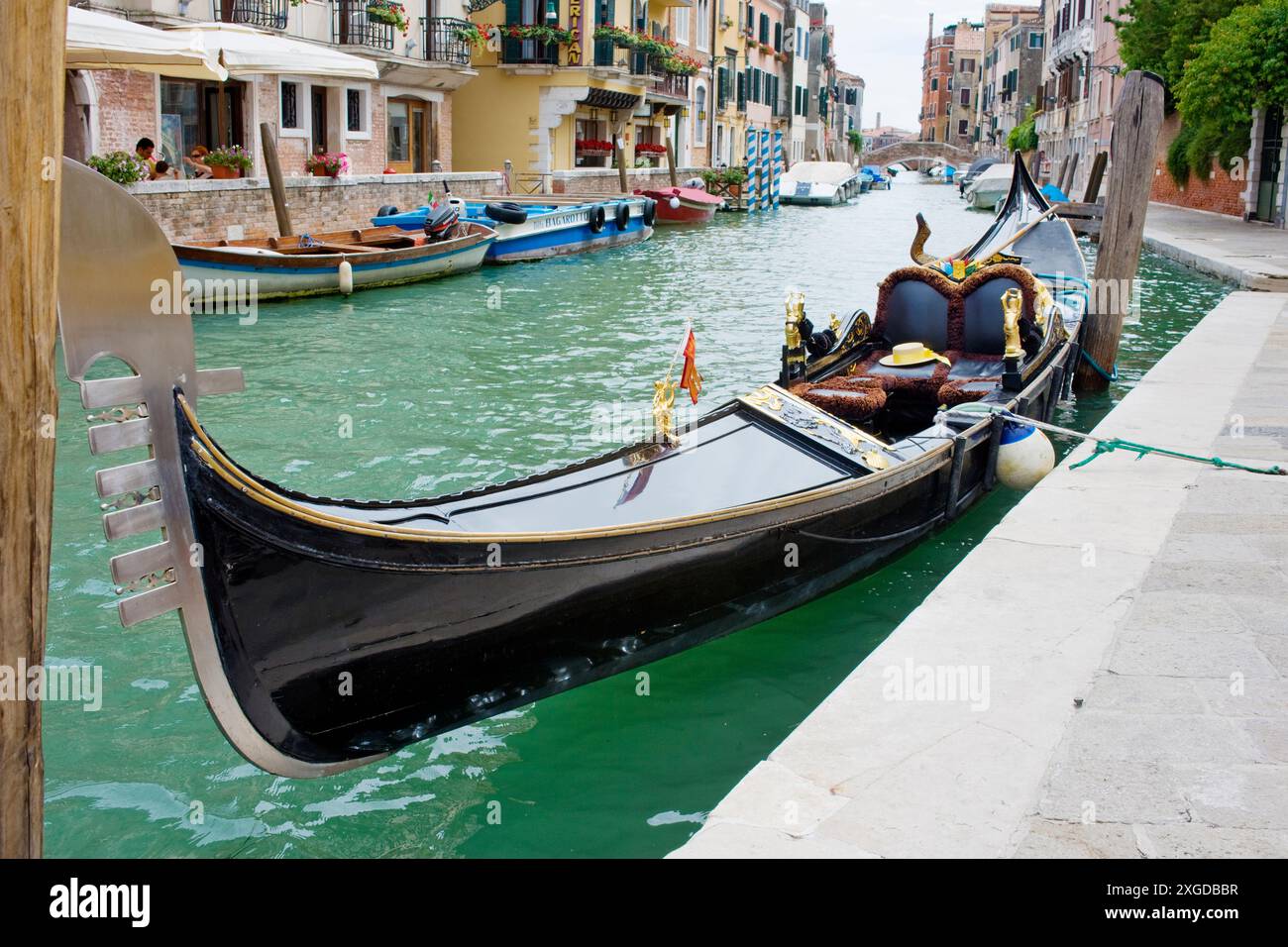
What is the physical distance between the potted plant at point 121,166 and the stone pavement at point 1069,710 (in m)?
8.99

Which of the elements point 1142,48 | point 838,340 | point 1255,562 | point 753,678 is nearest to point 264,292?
point 838,340

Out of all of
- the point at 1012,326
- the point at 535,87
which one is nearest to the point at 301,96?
the point at 535,87

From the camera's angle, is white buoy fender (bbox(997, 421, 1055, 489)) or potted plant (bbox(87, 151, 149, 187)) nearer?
white buoy fender (bbox(997, 421, 1055, 489))

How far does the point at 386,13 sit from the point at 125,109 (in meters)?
5.43

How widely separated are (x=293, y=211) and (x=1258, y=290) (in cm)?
1013

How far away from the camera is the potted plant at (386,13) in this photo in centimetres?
1717

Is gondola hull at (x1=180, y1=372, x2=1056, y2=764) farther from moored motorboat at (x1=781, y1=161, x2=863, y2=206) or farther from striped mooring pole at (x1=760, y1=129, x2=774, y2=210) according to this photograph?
moored motorboat at (x1=781, y1=161, x2=863, y2=206)

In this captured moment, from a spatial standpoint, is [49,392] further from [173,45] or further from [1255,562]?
[173,45]

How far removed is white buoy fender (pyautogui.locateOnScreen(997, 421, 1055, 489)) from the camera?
525 centimetres

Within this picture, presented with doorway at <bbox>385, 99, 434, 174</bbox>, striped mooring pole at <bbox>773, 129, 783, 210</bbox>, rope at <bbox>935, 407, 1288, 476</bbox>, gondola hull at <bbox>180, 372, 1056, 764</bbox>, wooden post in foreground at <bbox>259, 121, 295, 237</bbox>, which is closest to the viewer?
gondola hull at <bbox>180, 372, 1056, 764</bbox>

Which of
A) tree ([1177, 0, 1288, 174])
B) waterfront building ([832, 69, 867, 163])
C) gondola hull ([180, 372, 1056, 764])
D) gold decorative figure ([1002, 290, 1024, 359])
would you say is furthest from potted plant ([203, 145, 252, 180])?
waterfront building ([832, 69, 867, 163])

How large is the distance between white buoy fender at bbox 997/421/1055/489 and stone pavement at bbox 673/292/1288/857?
0.67m

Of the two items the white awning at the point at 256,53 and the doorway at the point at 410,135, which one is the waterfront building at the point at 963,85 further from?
the white awning at the point at 256,53

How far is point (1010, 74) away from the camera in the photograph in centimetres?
6009
